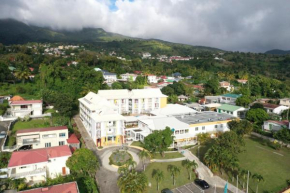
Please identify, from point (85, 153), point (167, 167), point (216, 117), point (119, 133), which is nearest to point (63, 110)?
point (119, 133)

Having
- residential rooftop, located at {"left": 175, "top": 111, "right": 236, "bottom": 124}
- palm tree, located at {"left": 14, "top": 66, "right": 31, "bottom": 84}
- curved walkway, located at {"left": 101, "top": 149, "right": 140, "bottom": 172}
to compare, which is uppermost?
palm tree, located at {"left": 14, "top": 66, "right": 31, "bottom": 84}

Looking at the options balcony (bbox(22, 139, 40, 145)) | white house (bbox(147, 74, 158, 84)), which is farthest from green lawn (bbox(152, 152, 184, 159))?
white house (bbox(147, 74, 158, 84))

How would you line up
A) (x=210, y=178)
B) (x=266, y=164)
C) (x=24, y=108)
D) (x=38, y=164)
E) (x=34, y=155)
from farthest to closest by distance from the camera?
1. (x=24, y=108)
2. (x=266, y=164)
3. (x=210, y=178)
4. (x=34, y=155)
5. (x=38, y=164)

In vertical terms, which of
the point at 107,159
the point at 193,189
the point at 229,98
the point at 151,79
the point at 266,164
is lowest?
the point at 193,189

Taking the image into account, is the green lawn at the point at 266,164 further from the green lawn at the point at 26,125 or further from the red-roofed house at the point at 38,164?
the green lawn at the point at 26,125

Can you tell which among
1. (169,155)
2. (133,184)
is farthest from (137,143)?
(133,184)

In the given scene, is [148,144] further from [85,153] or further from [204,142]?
[204,142]

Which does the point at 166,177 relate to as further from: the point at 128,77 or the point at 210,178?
the point at 128,77

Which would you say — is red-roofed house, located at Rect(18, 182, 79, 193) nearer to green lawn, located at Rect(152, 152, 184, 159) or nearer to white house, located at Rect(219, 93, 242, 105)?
green lawn, located at Rect(152, 152, 184, 159)
